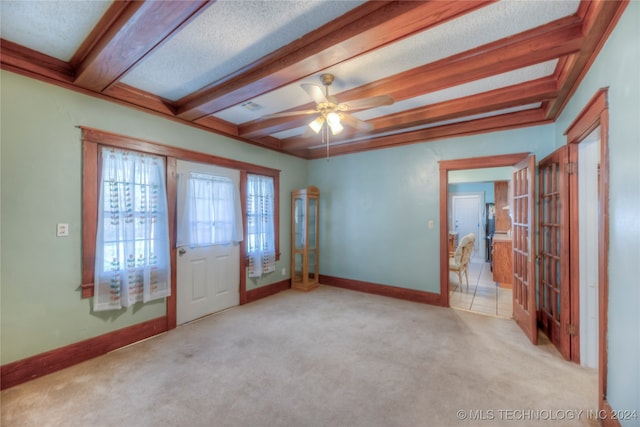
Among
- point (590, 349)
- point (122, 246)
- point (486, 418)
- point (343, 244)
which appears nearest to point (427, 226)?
point (343, 244)

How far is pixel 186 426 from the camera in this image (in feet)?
5.61

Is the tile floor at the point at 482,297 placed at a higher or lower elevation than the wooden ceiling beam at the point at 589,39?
lower

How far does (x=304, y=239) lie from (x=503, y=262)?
3714mm

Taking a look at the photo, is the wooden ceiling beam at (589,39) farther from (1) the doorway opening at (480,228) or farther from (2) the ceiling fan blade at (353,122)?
(1) the doorway opening at (480,228)

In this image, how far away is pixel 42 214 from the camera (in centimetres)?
229

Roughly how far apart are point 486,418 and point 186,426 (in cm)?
195

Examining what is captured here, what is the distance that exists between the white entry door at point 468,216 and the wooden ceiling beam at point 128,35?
9371 mm

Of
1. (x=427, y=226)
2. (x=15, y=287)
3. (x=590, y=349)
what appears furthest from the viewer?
(x=427, y=226)

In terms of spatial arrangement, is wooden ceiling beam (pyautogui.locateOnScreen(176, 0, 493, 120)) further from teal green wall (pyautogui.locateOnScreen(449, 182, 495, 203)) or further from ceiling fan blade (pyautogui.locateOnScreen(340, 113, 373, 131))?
teal green wall (pyautogui.locateOnScreen(449, 182, 495, 203))

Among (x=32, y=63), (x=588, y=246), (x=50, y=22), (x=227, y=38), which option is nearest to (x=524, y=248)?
(x=588, y=246)

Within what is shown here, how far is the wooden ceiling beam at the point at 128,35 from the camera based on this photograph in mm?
1551

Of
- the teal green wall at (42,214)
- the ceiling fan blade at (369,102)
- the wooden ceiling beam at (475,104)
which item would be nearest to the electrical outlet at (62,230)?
the teal green wall at (42,214)

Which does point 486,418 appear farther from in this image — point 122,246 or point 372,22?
point 122,246

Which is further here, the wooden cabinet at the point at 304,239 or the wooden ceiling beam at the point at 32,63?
the wooden cabinet at the point at 304,239
